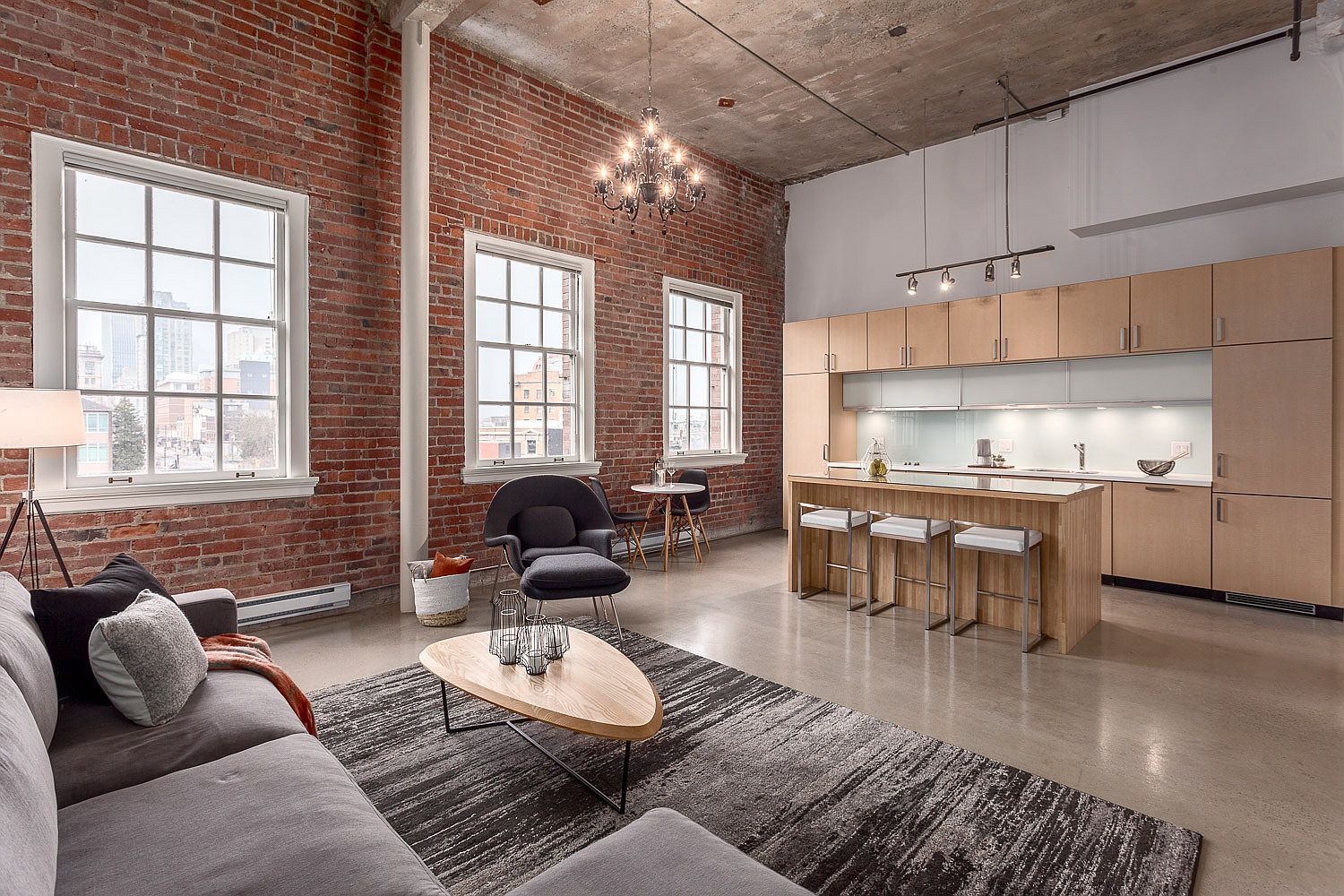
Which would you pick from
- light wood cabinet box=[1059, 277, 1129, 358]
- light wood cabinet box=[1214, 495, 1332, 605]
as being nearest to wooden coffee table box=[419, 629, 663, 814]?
light wood cabinet box=[1214, 495, 1332, 605]

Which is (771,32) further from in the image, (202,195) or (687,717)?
(687,717)

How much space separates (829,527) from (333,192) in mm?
4084

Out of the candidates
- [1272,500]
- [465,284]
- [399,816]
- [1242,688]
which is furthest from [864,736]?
[465,284]

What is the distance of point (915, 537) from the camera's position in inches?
167

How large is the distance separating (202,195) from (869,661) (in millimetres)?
4778

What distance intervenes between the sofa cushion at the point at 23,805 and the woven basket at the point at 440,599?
2723 mm

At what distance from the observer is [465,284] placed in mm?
5133

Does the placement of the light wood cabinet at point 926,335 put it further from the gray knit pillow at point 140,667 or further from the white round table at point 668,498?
the gray knit pillow at point 140,667

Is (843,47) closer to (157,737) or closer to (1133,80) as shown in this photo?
(1133,80)

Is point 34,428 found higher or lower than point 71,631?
higher

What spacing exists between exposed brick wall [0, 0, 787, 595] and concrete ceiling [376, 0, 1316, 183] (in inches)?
19.0

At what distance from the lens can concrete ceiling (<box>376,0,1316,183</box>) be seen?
462 centimetres

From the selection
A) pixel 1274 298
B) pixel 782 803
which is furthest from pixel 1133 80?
pixel 782 803

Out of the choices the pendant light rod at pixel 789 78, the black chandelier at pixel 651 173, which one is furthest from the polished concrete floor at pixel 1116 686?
the pendant light rod at pixel 789 78
